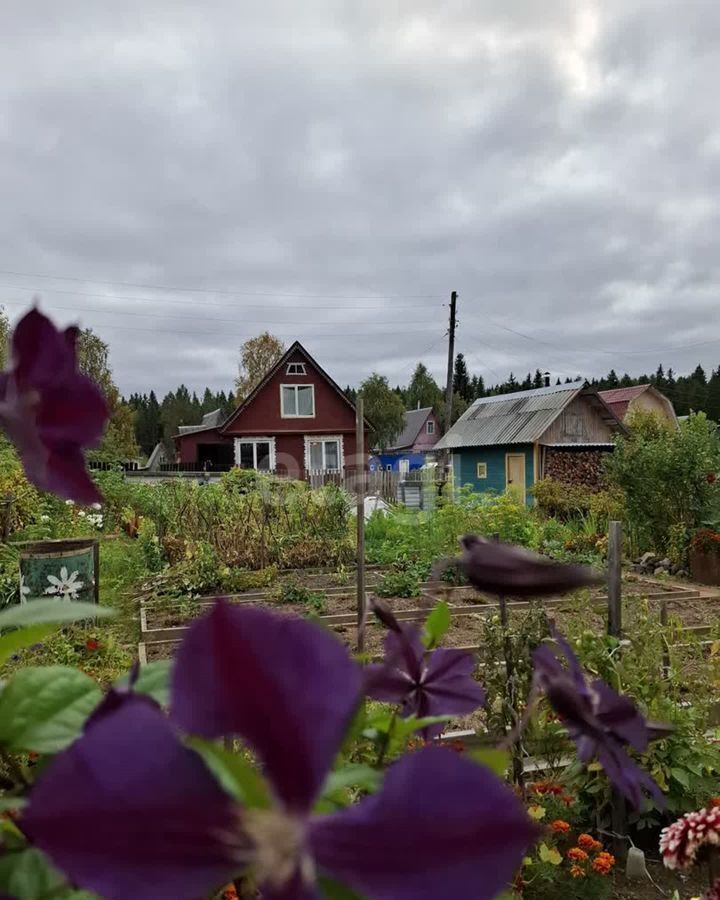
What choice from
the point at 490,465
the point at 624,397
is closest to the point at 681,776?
the point at 490,465

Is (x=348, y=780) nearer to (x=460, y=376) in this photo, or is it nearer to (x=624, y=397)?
(x=624, y=397)

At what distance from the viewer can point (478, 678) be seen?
120 inches

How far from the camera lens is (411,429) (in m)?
44.0

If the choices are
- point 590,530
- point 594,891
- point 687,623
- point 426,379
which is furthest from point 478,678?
point 426,379

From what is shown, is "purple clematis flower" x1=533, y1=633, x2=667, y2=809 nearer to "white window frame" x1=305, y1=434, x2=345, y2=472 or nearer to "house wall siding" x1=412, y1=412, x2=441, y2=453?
"white window frame" x1=305, y1=434, x2=345, y2=472

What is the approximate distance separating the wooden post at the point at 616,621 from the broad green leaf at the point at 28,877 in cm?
216

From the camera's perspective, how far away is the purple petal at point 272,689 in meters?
0.25

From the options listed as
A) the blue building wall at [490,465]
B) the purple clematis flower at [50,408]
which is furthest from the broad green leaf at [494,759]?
the blue building wall at [490,465]

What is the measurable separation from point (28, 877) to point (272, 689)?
17cm

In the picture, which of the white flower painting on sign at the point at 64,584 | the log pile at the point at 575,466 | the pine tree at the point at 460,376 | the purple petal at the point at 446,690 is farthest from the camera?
the pine tree at the point at 460,376

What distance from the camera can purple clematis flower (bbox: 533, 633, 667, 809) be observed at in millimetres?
427

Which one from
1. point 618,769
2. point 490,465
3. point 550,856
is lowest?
point 550,856

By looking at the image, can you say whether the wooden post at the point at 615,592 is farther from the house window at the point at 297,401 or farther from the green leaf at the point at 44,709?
the house window at the point at 297,401

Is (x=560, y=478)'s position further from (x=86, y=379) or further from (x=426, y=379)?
(x=426, y=379)
